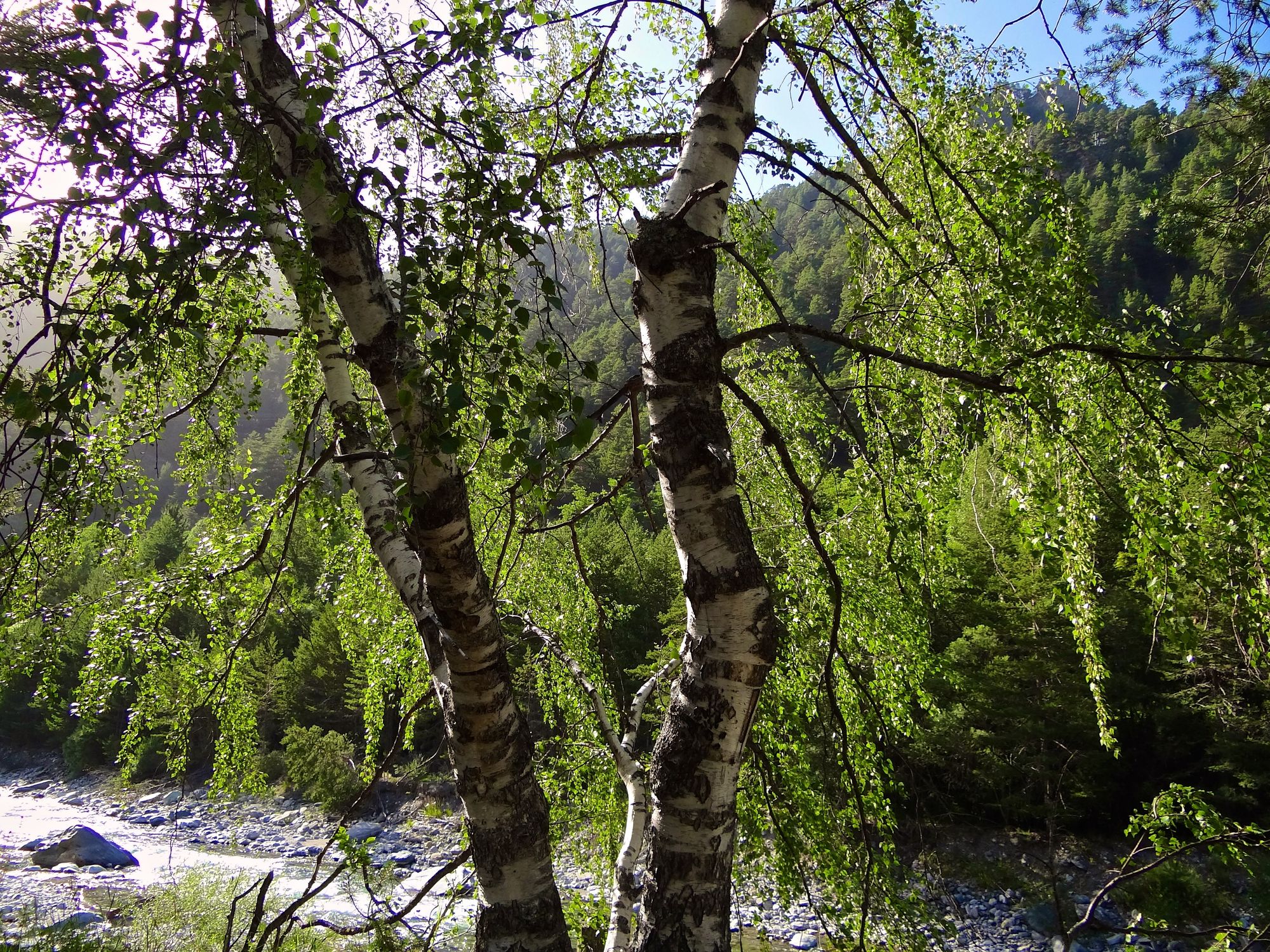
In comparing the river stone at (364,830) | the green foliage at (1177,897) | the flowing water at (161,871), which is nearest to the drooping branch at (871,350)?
the flowing water at (161,871)

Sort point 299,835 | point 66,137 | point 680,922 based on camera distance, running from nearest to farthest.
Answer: point 66,137
point 680,922
point 299,835

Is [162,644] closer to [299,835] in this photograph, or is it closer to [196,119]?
[196,119]

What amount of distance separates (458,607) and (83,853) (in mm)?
16255

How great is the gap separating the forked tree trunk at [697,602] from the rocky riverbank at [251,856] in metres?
2.37

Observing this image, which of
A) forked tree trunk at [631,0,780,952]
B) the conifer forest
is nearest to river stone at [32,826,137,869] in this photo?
the conifer forest

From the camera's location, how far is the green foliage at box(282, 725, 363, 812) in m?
14.5

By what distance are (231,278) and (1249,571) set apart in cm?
386

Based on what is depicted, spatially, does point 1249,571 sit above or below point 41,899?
above

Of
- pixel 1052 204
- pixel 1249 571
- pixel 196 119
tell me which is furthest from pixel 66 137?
pixel 1249 571

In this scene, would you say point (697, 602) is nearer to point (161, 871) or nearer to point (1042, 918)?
point (1042, 918)

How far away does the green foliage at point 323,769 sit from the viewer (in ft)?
47.5

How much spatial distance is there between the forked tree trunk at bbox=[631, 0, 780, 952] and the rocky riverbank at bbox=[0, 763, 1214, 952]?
93.4 inches

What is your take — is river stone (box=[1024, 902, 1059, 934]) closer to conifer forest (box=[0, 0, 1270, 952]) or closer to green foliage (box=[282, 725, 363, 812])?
conifer forest (box=[0, 0, 1270, 952])

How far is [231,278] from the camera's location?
3277 millimetres
